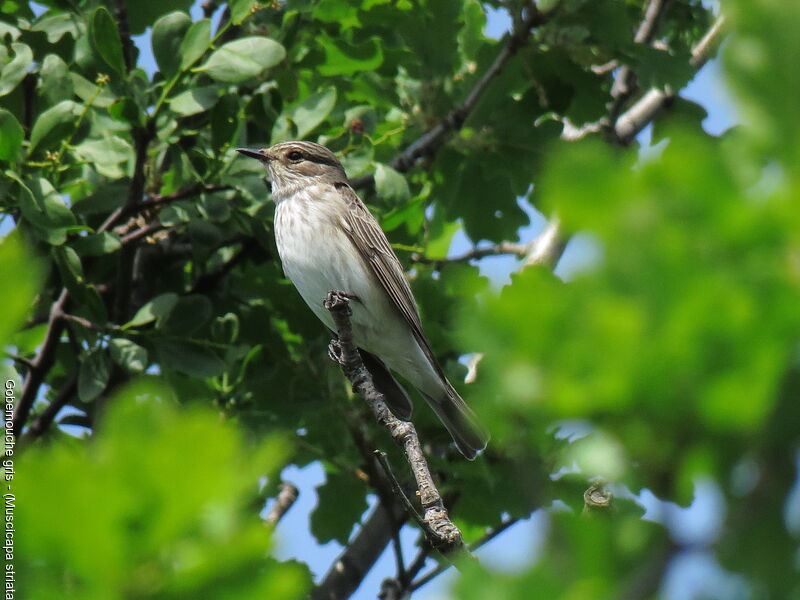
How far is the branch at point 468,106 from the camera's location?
546 cm

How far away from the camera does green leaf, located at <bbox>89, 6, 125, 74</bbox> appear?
459 centimetres

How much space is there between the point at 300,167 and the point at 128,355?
210 centimetres

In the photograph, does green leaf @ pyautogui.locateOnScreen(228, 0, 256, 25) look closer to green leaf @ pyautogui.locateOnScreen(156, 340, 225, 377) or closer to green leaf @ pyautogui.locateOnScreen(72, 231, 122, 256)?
green leaf @ pyautogui.locateOnScreen(72, 231, 122, 256)

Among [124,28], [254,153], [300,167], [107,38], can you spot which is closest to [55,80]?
[107,38]

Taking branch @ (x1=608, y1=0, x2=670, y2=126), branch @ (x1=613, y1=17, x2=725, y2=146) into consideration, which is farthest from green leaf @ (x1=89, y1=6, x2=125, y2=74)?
branch @ (x1=613, y1=17, x2=725, y2=146)

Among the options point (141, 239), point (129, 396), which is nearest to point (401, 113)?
point (141, 239)

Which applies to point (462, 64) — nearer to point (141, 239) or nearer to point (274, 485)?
point (141, 239)

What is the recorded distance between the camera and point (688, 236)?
1.11 metres

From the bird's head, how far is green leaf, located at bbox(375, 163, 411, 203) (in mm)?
731

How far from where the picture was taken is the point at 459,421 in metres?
5.32

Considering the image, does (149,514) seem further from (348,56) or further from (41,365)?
(348,56)

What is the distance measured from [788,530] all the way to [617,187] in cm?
41

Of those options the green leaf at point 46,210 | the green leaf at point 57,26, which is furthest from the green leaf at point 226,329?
the green leaf at point 57,26

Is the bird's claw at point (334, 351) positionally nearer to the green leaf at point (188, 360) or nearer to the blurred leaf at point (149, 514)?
the green leaf at point (188, 360)
